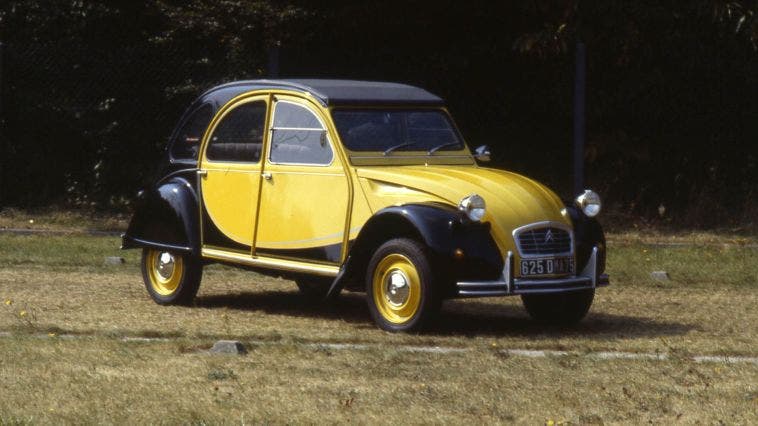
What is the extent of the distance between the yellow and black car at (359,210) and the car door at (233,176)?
12 mm

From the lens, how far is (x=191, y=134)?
12.4 meters

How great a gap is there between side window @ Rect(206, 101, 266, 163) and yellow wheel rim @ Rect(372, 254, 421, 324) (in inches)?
66.7

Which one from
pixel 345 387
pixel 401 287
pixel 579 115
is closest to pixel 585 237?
pixel 401 287

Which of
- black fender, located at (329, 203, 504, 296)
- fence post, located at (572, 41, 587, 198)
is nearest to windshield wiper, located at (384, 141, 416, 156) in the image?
black fender, located at (329, 203, 504, 296)

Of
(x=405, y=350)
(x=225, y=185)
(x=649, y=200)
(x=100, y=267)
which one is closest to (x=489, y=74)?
(x=649, y=200)

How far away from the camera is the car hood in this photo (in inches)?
404

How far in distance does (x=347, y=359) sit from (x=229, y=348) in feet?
2.42

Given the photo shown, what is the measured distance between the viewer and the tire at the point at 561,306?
10.9 meters

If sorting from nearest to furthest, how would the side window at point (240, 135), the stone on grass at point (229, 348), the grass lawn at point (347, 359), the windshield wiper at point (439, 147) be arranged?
the grass lawn at point (347, 359)
the stone on grass at point (229, 348)
the windshield wiper at point (439, 147)
the side window at point (240, 135)

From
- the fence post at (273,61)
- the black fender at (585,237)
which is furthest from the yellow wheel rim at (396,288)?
the fence post at (273,61)

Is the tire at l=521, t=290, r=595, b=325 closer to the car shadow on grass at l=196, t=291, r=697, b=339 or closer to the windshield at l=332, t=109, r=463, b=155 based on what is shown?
the car shadow on grass at l=196, t=291, r=697, b=339

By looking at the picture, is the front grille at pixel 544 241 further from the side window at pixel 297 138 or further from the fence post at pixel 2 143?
the fence post at pixel 2 143

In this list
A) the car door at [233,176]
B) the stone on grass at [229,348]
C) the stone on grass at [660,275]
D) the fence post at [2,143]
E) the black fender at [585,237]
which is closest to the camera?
the stone on grass at [229,348]

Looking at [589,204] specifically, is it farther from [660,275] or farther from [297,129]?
[660,275]
